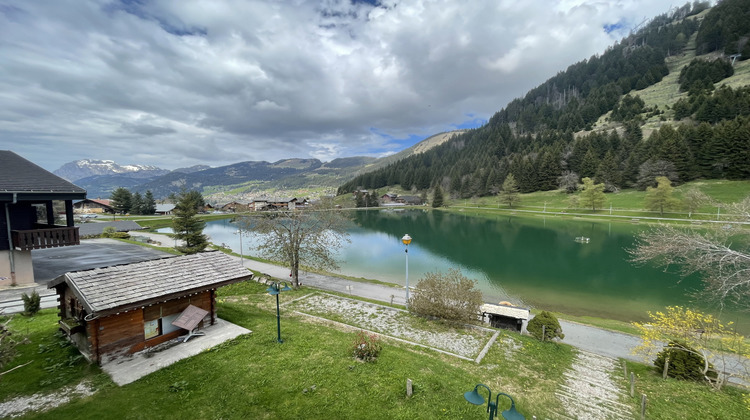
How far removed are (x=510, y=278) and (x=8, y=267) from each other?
124 ft

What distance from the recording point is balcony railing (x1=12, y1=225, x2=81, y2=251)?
1695cm

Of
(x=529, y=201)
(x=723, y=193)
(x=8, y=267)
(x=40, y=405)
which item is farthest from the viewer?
(x=529, y=201)

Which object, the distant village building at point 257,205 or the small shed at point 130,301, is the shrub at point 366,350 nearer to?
the small shed at point 130,301

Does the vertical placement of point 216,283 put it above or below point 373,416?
above

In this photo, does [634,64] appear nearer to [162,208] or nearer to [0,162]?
[0,162]

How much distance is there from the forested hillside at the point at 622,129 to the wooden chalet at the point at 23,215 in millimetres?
105337

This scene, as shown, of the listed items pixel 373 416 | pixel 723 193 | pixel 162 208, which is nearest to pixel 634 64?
pixel 723 193

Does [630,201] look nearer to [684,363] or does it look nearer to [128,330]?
[684,363]

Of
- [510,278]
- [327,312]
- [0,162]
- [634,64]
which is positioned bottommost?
[510,278]

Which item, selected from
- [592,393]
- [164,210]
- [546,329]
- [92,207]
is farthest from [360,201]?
[592,393]

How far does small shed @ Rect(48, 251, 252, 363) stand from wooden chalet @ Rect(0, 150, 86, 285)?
408 inches

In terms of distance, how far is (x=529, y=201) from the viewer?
9488 cm

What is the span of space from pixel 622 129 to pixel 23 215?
14429cm

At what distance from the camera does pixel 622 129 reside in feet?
339
